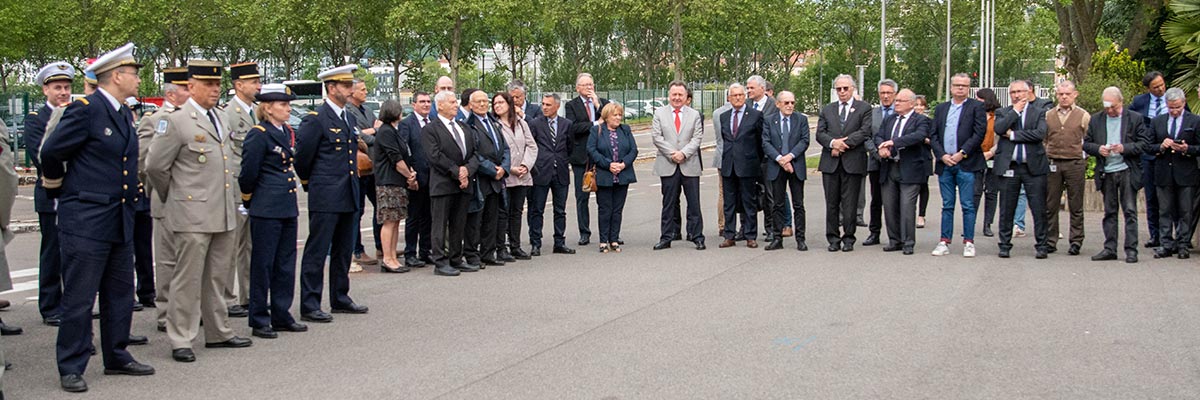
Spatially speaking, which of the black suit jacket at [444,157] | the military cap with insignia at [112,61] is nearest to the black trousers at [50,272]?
the military cap with insignia at [112,61]

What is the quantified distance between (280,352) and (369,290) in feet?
9.49

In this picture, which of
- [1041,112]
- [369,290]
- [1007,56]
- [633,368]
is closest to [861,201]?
[1041,112]

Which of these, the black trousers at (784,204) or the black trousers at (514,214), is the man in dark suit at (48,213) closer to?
the black trousers at (514,214)

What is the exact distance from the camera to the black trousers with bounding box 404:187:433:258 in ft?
43.1

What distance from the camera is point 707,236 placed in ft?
52.2

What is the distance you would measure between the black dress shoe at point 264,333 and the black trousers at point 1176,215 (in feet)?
30.5

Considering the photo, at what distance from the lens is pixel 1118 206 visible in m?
13.4

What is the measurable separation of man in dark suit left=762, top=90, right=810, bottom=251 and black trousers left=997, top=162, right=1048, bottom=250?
2126mm

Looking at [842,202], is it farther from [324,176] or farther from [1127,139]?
[324,176]

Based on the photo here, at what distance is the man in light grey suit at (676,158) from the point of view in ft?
47.8

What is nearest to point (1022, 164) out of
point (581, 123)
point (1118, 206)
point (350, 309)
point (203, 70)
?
point (1118, 206)

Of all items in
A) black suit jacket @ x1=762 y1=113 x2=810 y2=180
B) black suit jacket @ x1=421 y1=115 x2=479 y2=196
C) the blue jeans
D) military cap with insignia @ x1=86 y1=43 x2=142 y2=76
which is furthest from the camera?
black suit jacket @ x1=762 y1=113 x2=810 y2=180

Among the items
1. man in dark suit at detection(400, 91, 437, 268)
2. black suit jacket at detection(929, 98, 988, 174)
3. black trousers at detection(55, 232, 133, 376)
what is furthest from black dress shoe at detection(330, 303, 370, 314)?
black suit jacket at detection(929, 98, 988, 174)

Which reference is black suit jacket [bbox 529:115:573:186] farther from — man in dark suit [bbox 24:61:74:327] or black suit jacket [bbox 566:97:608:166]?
man in dark suit [bbox 24:61:74:327]
